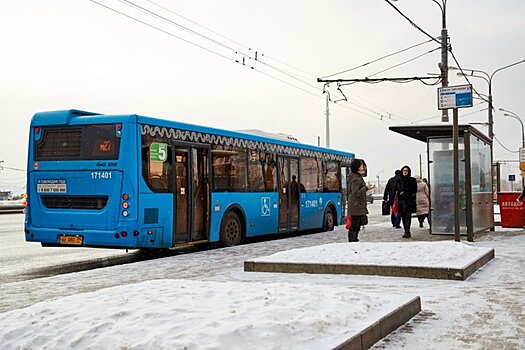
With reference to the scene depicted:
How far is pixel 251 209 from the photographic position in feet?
53.4

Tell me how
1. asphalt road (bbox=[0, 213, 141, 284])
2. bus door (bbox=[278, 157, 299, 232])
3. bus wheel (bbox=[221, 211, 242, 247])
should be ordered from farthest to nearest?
bus door (bbox=[278, 157, 299, 232]) < bus wheel (bbox=[221, 211, 242, 247]) < asphalt road (bbox=[0, 213, 141, 284])

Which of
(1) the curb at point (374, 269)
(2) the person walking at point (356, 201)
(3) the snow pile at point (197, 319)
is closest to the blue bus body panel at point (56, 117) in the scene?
(1) the curb at point (374, 269)

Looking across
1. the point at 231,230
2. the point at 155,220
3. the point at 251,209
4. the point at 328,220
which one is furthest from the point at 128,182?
the point at 328,220

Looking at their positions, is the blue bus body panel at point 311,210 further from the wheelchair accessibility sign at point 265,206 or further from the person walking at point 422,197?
the person walking at point 422,197

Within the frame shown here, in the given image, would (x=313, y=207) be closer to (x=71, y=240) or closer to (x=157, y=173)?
(x=157, y=173)

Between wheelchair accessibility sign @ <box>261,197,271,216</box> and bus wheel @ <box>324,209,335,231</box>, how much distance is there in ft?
14.0

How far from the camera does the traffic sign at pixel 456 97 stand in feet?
47.5

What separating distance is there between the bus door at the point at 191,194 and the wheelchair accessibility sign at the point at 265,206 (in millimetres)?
2750

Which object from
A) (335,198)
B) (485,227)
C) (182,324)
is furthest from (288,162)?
(182,324)

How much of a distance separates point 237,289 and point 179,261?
20.6ft

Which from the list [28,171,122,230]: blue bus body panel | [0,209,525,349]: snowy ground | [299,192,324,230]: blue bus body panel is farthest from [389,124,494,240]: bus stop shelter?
[0,209,525,349]: snowy ground

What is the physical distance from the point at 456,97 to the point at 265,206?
17.7 ft

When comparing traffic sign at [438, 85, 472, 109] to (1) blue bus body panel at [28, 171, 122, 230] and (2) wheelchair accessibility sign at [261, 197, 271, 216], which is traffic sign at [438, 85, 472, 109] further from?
(1) blue bus body panel at [28, 171, 122, 230]

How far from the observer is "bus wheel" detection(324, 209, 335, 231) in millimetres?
21172
